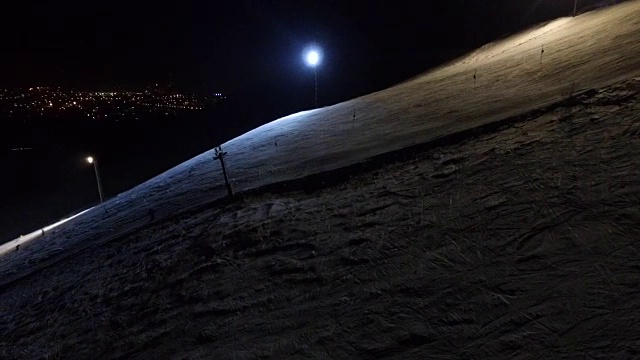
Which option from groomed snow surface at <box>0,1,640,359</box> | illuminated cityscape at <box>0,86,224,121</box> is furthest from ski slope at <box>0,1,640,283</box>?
illuminated cityscape at <box>0,86,224,121</box>

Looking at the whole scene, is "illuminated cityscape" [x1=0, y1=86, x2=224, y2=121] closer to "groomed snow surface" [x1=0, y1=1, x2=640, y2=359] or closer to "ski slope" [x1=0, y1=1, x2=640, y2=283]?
"ski slope" [x1=0, y1=1, x2=640, y2=283]

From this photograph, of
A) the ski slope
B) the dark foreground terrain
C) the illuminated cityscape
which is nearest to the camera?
the dark foreground terrain

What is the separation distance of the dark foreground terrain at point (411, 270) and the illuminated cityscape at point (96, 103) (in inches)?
2011

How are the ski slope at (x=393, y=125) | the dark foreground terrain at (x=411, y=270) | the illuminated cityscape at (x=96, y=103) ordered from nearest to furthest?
the dark foreground terrain at (x=411, y=270) → the ski slope at (x=393, y=125) → the illuminated cityscape at (x=96, y=103)

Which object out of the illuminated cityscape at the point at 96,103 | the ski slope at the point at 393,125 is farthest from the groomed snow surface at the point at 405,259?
the illuminated cityscape at the point at 96,103

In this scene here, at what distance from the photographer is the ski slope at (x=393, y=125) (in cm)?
873

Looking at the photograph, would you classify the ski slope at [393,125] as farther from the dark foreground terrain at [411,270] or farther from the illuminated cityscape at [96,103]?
the illuminated cityscape at [96,103]

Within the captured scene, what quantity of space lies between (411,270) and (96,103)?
66.7 metres

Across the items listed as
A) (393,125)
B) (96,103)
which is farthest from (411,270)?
(96,103)

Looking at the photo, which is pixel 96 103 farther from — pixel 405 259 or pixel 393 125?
pixel 405 259

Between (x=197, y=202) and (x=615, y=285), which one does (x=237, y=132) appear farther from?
(x=615, y=285)

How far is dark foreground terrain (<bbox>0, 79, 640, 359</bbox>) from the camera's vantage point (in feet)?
11.4

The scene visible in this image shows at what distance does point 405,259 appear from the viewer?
4648 mm

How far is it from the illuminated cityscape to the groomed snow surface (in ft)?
164
